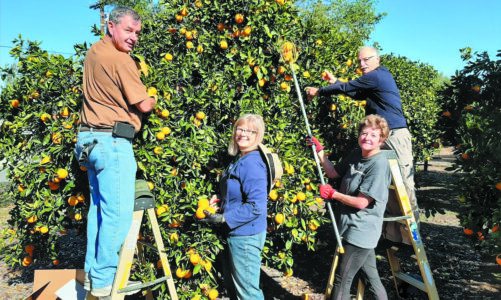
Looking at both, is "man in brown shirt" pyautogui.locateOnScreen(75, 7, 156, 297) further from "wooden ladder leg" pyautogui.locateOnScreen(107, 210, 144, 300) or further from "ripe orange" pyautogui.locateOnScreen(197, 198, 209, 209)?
"ripe orange" pyautogui.locateOnScreen(197, 198, 209, 209)

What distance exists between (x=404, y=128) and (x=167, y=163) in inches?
74.7

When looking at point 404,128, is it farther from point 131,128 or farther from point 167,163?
point 131,128

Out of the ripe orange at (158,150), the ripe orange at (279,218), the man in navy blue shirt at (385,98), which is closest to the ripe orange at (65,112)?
the ripe orange at (158,150)

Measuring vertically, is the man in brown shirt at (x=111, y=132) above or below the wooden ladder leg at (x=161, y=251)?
above

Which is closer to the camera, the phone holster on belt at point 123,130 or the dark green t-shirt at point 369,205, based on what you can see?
the phone holster on belt at point 123,130

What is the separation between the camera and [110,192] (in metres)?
2.03

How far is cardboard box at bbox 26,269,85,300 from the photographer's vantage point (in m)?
2.53

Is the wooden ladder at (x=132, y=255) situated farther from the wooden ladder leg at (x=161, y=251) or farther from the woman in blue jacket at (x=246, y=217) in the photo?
the woman in blue jacket at (x=246, y=217)

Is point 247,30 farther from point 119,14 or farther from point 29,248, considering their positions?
point 29,248

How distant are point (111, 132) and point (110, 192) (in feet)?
1.21

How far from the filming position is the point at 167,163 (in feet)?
8.11

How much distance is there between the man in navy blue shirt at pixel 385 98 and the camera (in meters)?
2.71

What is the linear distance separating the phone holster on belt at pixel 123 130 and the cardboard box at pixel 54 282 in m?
1.15

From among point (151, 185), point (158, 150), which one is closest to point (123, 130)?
point (158, 150)
